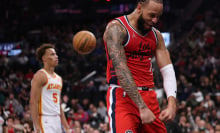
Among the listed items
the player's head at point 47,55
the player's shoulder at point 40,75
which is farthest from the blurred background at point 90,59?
the player's shoulder at point 40,75

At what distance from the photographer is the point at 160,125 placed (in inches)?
154

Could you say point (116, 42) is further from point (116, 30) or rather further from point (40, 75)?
point (40, 75)

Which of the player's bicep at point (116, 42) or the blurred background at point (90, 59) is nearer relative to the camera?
the player's bicep at point (116, 42)

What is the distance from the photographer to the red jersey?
3.92 m

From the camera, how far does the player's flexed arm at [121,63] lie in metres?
3.50

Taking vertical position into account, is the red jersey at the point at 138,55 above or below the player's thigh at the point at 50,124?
above

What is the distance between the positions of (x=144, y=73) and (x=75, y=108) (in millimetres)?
9365

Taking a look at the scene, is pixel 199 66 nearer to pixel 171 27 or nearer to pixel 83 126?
pixel 83 126

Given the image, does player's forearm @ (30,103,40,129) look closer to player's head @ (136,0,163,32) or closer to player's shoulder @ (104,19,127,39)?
player's shoulder @ (104,19,127,39)

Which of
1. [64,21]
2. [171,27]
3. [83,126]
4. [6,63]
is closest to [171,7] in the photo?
[171,27]

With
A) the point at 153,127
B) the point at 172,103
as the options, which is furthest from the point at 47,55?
the point at 172,103

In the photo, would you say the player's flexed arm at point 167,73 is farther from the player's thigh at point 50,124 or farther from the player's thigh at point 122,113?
the player's thigh at point 50,124

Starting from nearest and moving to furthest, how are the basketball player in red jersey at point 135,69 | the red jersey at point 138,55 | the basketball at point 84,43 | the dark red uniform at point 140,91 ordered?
the basketball player in red jersey at point 135,69 → the dark red uniform at point 140,91 → the red jersey at point 138,55 → the basketball at point 84,43

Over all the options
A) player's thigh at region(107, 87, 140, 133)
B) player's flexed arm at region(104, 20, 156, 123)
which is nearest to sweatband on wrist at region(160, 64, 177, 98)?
player's thigh at region(107, 87, 140, 133)
